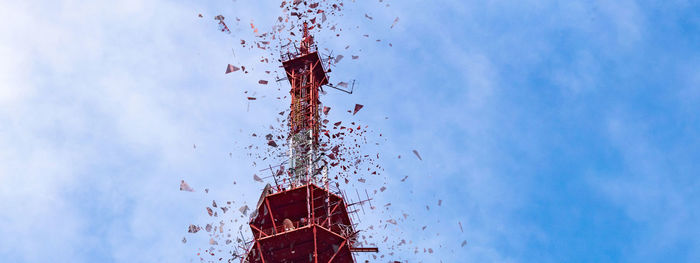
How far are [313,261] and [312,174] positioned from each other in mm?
6966

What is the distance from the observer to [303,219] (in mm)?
56094

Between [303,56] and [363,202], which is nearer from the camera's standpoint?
[363,202]

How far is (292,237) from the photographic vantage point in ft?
176

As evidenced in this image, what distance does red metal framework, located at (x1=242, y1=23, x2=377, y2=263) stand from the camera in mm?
53594

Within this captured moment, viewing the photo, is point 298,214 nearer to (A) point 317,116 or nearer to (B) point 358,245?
(B) point 358,245

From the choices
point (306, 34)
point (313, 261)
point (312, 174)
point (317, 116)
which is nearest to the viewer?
point (313, 261)

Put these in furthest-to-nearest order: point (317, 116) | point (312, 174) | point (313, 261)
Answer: point (317, 116), point (312, 174), point (313, 261)

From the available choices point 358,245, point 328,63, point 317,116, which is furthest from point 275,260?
point 328,63

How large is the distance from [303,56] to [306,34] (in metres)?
3.23

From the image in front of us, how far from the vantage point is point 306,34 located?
7044cm

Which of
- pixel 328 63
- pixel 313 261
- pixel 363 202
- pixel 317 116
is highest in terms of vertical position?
pixel 328 63

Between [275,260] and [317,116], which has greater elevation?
[317,116]

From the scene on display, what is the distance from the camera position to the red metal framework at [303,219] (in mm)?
53594

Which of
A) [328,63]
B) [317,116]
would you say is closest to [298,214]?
[317,116]
